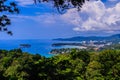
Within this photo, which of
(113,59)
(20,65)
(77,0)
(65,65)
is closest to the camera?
(77,0)

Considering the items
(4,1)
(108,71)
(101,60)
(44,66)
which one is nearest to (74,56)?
(101,60)

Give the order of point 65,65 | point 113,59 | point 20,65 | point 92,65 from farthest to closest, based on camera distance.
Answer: point 113,59 → point 92,65 → point 65,65 → point 20,65

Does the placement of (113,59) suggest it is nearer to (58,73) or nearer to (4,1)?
(58,73)

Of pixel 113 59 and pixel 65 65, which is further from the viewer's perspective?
pixel 113 59

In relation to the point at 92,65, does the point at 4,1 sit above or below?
above

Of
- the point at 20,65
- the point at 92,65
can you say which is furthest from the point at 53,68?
the point at 92,65

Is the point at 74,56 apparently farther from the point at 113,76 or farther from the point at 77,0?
the point at 77,0
